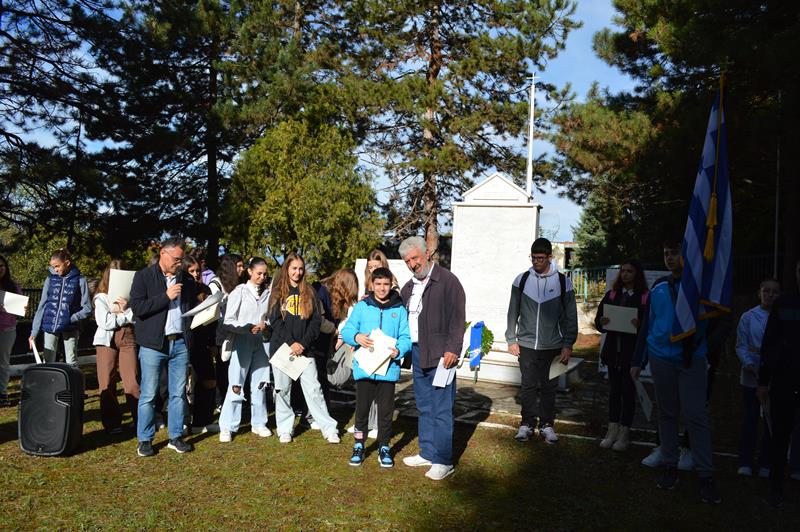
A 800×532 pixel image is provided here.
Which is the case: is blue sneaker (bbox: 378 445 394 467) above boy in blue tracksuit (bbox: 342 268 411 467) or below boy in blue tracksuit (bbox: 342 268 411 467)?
below

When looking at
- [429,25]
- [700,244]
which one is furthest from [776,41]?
[429,25]

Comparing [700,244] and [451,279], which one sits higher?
[700,244]

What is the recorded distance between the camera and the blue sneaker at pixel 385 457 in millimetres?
5688

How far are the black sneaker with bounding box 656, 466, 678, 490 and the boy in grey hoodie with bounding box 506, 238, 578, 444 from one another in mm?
1382

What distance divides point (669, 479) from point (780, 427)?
0.92 m

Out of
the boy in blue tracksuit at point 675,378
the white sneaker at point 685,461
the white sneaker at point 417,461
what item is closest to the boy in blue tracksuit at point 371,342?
the white sneaker at point 417,461

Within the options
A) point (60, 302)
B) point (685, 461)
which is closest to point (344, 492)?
point (685, 461)

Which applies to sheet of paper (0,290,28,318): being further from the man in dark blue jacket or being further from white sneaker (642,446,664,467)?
white sneaker (642,446,664,467)

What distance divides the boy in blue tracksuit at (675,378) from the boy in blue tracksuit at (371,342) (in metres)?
2.01

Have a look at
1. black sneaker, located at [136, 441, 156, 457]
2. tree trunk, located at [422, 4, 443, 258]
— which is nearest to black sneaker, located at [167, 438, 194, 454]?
black sneaker, located at [136, 441, 156, 457]

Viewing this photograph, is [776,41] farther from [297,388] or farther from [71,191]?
[71,191]

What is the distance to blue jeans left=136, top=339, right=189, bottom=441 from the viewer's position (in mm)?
5730

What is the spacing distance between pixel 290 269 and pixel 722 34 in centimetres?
980

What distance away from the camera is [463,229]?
12.7m
